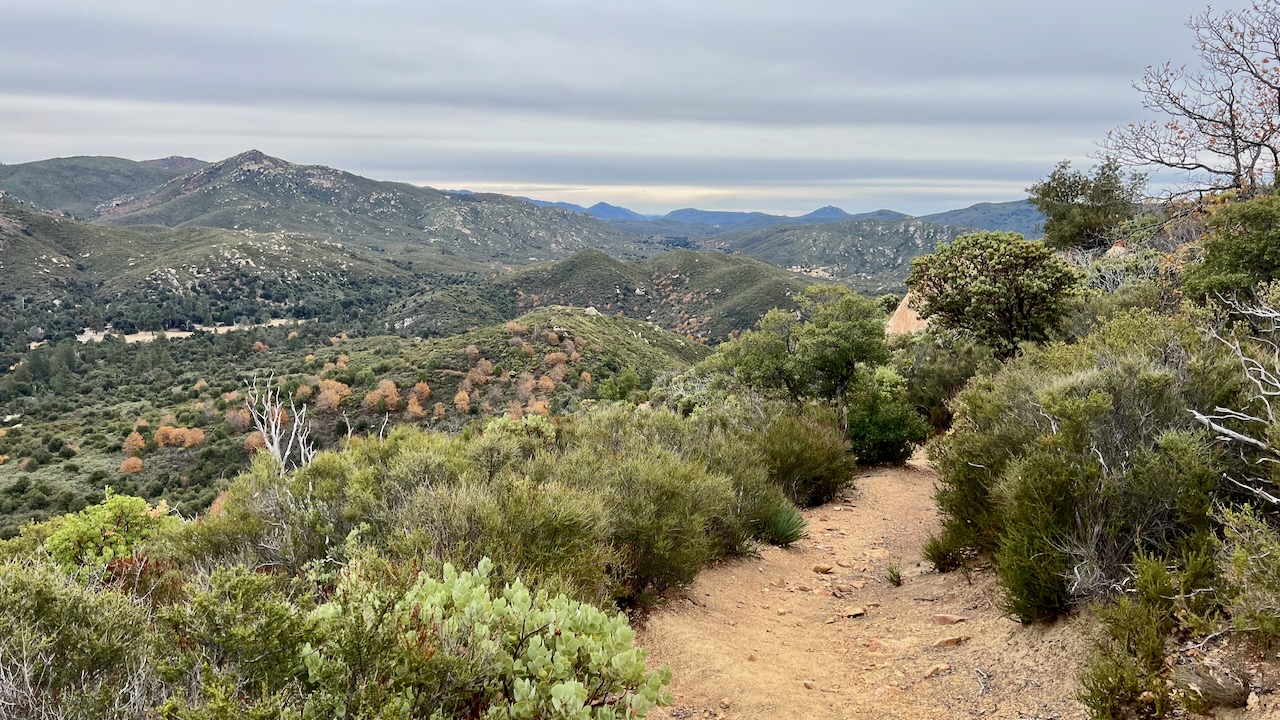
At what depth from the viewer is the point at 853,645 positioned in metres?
5.07

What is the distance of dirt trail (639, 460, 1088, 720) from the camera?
3.90 meters

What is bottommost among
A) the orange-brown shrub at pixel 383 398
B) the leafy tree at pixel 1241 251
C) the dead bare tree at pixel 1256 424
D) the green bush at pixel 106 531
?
the orange-brown shrub at pixel 383 398

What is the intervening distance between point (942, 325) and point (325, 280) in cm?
12385

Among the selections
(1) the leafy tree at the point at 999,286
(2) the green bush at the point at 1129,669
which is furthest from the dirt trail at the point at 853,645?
(1) the leafy tree at the point at 999,286

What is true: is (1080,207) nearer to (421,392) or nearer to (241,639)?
(241,639)

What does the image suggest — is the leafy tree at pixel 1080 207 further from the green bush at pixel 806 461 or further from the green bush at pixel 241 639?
the green bush at pixel 241 639

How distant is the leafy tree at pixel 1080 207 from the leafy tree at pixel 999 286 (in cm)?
1261

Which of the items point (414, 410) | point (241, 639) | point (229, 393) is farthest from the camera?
point (229, 393)

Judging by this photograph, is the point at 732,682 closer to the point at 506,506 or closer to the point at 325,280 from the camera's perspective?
the point at 506,506

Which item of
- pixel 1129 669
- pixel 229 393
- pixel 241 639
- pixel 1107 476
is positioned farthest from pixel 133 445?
pixel 1129 669

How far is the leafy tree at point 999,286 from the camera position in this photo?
1360cm

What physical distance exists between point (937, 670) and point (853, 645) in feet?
2.73

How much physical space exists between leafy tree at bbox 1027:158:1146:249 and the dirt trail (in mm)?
23042

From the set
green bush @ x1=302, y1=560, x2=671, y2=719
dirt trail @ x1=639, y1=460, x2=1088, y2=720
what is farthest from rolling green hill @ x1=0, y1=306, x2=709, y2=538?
green bush @ x1=302, y1=560, x2=671, y2=719
